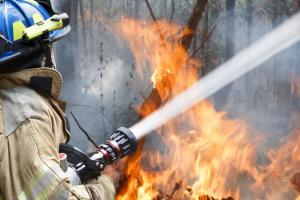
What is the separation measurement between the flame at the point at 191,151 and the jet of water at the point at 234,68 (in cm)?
18

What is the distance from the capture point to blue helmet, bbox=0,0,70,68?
2309mm

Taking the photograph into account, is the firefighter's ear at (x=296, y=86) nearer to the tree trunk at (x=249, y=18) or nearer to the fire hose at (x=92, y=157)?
the tree trunk at (x=249, y=18)

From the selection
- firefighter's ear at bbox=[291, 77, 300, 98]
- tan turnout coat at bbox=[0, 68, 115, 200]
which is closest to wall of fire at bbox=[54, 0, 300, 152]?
firefighter's ear at bbox=[291, 77, 300, 98]

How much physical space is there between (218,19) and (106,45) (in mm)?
2431

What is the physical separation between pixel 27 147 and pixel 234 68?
8.97 m

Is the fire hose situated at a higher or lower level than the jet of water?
higher

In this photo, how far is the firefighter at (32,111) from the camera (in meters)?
2.00

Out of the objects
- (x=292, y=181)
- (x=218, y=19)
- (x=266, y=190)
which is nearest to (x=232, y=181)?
(x=266, y=190)

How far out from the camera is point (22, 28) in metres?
2.38

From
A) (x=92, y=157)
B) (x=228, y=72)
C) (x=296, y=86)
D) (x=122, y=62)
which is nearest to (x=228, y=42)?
(x=228, y=72)

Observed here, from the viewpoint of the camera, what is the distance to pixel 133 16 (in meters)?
9.16

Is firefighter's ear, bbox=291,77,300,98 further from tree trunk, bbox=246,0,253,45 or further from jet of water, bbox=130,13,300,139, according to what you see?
tree trunk, bbox=246,0,253,45

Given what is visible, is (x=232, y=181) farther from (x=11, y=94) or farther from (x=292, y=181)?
(x=11, y=94)

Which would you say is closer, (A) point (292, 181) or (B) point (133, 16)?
(A) point (292, 181)
